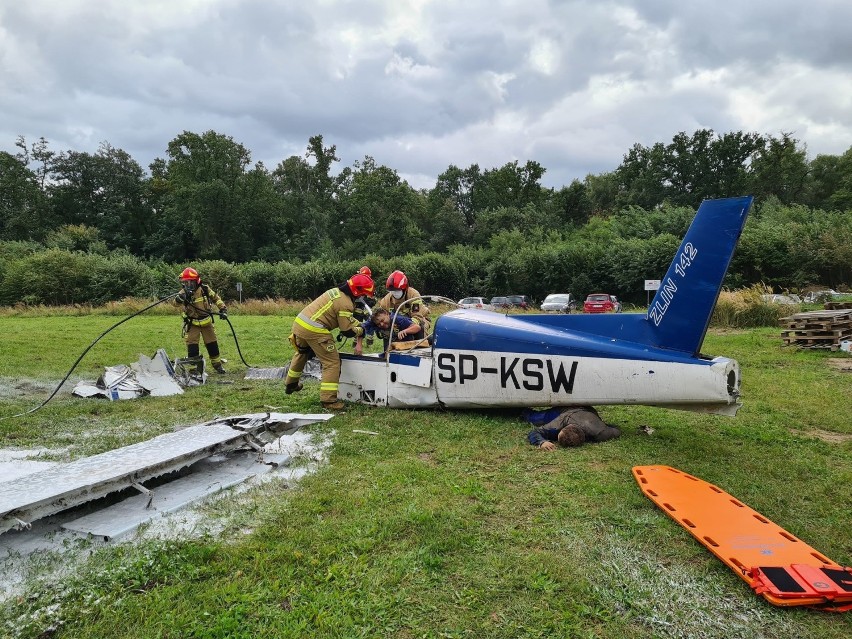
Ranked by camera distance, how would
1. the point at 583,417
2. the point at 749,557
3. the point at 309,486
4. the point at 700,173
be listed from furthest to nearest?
1. the point at 700,173
2. the point at 583,417
3. the point at 309,486
4. the point at 749,557

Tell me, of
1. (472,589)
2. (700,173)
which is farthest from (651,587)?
(700,173)

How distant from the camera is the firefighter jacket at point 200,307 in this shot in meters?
9.98

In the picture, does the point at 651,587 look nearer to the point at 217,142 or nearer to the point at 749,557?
the point at 749,557

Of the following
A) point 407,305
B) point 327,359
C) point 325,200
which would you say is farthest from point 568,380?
point 325,200

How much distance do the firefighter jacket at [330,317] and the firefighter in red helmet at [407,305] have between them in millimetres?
905

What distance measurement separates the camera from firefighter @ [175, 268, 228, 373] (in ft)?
32.5

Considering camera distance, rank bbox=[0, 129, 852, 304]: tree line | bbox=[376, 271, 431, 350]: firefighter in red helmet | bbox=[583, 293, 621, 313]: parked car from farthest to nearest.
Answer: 1. bbox=[0, 129, 852, 304]: tree line
2. bbox=[583, 293, 621, 313]: parked car
3. bbox=[376, 271, 431, 350]: firefighter in red helmet

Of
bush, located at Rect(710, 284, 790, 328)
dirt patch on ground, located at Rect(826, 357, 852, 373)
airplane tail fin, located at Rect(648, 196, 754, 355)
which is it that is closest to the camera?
airplane tail fin, located at Rect(648, 196, 754, 355)

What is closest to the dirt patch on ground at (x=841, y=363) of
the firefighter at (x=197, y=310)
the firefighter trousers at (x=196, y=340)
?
the firefighter at (x=197, y=310)

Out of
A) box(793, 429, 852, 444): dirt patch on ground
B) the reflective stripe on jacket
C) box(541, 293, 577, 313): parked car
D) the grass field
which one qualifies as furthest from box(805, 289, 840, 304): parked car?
the reflective stripe on jacket

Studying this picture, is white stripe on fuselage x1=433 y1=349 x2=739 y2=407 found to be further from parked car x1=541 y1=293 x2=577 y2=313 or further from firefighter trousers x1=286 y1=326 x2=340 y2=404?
parked car x1=541 y1=293 x2=577 y2=313

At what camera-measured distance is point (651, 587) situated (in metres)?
2.95

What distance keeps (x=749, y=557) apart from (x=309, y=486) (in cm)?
328

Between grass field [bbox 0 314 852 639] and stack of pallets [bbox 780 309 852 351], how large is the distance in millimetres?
7453
